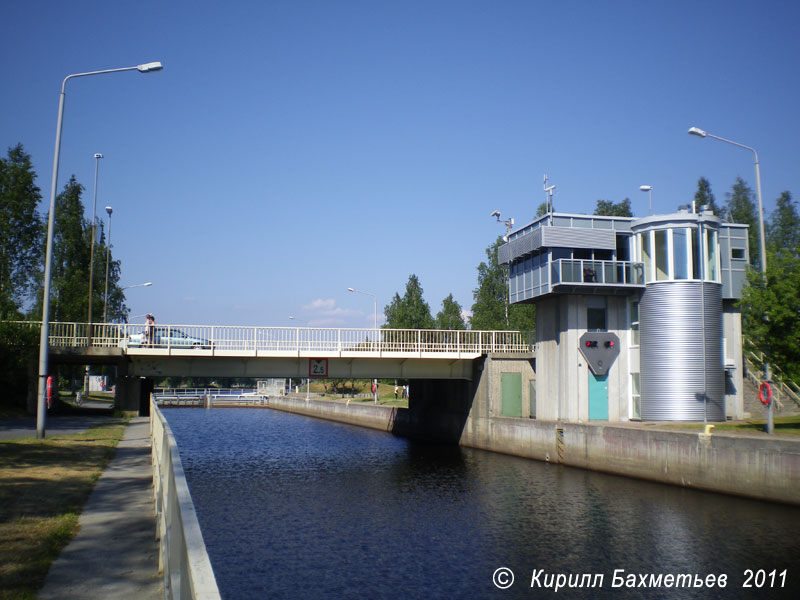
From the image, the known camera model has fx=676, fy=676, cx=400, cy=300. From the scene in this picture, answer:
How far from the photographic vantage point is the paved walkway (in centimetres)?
824

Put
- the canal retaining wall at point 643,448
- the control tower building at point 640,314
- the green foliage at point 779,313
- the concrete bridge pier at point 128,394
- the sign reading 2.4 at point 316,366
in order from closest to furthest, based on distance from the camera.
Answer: the canal retaining wall at point 643,448, the green foliage at point 779,313, the control tower building at point 640,314, the concrete bridge pier at point 128,394, the sign reading 2.4 at point 316,366

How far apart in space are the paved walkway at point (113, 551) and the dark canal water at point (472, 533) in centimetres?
301

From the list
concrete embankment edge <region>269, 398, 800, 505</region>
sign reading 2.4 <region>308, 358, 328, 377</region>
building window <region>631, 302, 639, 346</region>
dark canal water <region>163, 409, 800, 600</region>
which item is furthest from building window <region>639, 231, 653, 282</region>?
sign reading 2.4 <region>308, 358, 328, 377</region>

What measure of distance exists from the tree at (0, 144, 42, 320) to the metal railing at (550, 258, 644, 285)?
148 ft

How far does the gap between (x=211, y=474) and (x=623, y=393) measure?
2159 cm

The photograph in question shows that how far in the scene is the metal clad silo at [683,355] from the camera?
3288cm

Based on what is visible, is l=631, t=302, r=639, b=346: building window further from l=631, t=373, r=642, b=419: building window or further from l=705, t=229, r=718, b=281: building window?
l=705, t=229, r=718, b=281: building window

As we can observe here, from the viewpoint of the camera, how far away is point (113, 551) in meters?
9.93

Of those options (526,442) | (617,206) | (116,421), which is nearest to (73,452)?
(116,421)

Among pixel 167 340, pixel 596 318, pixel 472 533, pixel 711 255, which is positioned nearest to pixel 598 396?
pixel 596 318

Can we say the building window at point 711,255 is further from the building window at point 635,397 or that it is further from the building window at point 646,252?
the building window at point 635,397

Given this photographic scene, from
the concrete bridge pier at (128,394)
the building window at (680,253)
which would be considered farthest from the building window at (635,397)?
the concrete bridge pier at (128,394)

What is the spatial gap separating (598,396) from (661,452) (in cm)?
858

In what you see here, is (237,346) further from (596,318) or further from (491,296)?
(491,296)
